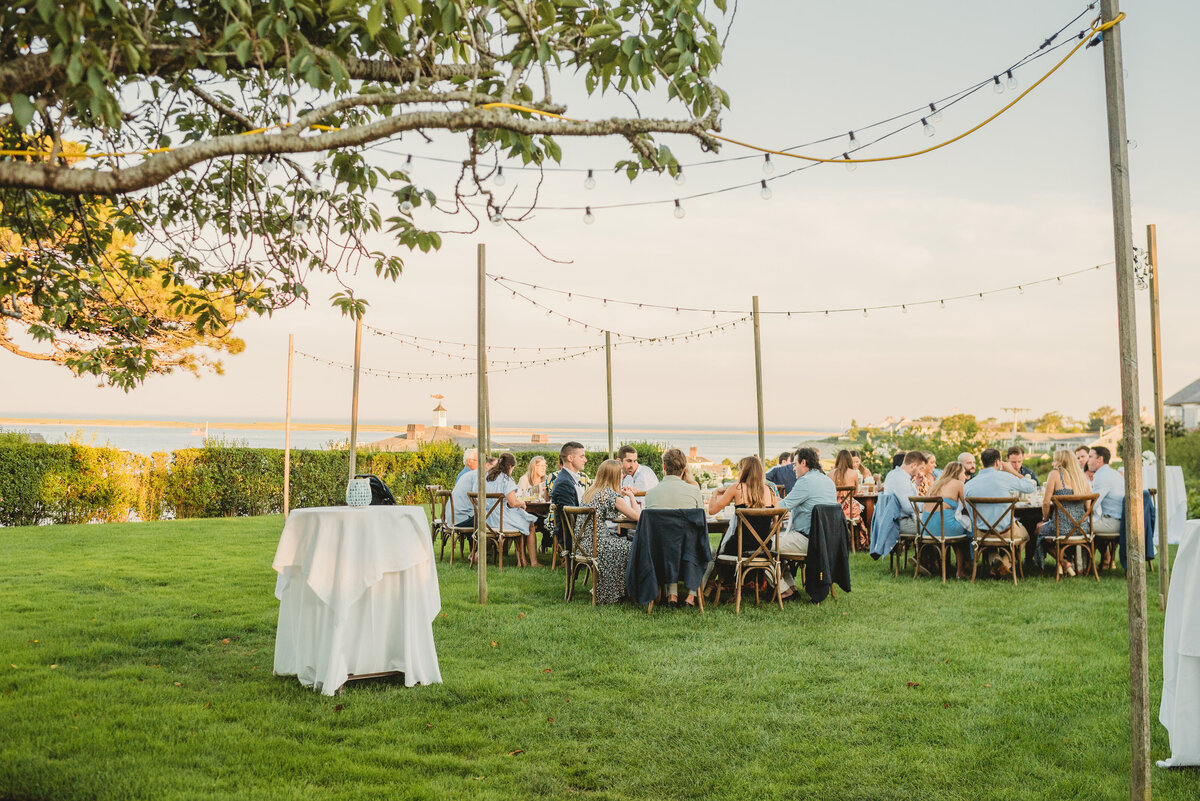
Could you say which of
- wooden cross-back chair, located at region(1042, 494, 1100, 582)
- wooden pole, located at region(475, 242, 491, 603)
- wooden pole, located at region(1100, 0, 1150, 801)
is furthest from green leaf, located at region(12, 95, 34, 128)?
wooden cross-back chair, located at region(1042, 494, 1100, 582)

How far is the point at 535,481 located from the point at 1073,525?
579 centimetres

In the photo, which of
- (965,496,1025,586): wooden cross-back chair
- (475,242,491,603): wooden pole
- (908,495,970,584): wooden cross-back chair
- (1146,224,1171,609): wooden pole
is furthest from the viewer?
(908,495,970,584): wooden cross-back chair

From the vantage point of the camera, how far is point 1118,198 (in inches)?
116

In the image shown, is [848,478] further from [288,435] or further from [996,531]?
[288,435]

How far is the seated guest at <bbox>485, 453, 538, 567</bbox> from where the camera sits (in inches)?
361

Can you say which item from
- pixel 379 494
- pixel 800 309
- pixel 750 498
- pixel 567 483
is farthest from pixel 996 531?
pixel 379 494

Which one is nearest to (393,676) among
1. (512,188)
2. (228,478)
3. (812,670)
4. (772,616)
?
(812,670)

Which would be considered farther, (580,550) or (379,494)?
(580,550)

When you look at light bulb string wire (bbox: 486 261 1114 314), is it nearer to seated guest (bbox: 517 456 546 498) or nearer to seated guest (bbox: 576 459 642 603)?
seated guest (bbox: 517 456 546 498)

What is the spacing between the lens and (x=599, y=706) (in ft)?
14.3

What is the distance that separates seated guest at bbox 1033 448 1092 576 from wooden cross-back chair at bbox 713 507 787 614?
308 cm

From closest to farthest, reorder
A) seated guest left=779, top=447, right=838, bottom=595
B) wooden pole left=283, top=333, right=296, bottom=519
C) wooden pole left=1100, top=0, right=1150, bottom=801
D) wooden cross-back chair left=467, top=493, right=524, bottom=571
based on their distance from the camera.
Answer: wooden pole left=1100, top=0, right=1150, bottom=801
seated guest left=779, top=447, right=838, bottom=595
wooden cross-back chair left=467, top=493, right=524, bottom=571
wooden pole left=283, top=333, right=296, bottom=519

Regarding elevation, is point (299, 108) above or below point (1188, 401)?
above

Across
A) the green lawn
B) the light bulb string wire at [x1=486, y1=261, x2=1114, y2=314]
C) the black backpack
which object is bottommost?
the green lawn
